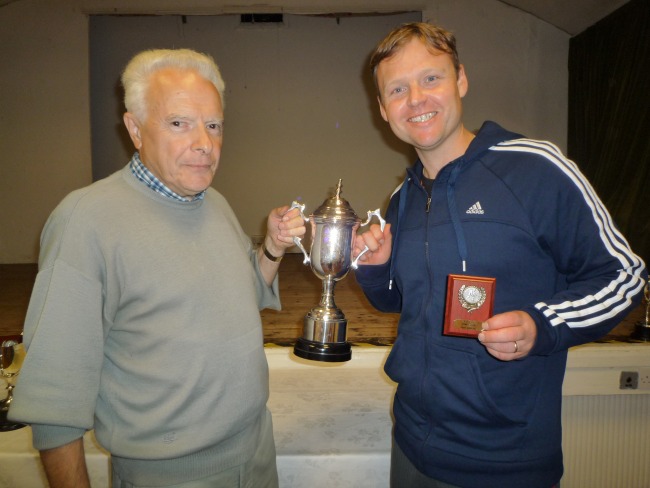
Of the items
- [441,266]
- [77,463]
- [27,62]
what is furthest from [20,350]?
[27,62]

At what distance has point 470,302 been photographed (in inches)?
46.9

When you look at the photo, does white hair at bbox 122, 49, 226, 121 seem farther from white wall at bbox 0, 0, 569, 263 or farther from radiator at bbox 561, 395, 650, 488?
white wall at bbox 0, 0, 569, 263

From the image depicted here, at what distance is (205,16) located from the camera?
26.3ft

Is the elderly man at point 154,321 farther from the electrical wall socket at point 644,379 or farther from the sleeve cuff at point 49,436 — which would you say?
the electrical wall socket at point 644,379

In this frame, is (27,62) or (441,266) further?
(27,62)

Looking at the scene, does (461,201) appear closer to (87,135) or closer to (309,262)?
(309,262)

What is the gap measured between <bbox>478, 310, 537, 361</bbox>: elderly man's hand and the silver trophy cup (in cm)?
59

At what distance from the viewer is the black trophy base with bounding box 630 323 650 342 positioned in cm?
311

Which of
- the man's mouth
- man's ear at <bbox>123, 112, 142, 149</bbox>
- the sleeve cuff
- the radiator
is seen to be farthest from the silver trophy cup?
the radiator

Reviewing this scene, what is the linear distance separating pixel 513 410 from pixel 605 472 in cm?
209

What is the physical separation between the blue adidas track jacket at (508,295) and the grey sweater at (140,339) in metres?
0.47

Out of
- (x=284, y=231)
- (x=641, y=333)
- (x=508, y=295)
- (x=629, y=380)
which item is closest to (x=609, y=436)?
(x=629, y=380)

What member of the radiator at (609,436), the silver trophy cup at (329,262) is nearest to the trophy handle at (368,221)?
the silver trophy cup at (329,262)

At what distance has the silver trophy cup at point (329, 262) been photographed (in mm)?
1657
